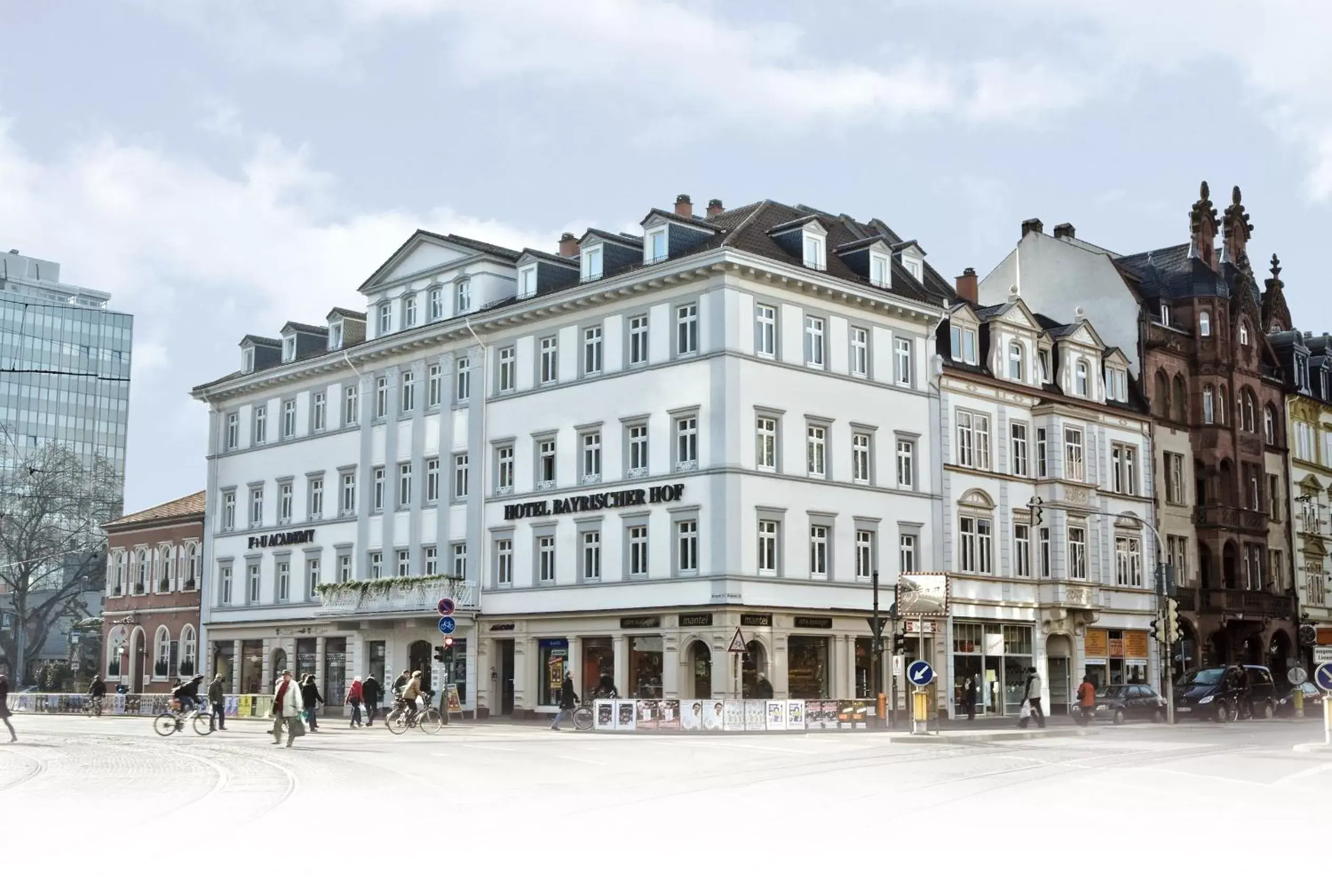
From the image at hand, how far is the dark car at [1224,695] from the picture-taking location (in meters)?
50.0

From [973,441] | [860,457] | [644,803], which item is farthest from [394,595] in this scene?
[644,803]

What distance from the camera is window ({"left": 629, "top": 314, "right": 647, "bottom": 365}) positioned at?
1905 inches

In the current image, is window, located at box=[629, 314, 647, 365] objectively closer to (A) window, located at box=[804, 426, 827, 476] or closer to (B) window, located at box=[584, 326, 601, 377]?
(B) window, located at box=[584, 326, 601, 377]

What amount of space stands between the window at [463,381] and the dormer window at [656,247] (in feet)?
28.5

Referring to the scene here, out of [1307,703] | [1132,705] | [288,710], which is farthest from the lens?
[1307,703]

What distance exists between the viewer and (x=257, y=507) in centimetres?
6372

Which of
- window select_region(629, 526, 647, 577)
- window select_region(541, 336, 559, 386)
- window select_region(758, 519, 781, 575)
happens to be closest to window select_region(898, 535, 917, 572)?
window select_region(758, 519, 781, 575)

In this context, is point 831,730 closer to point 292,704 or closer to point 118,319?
point 292,704

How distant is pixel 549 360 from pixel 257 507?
18.6 metres

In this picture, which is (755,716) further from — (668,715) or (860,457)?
(860,457)

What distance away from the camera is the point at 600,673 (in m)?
48.3

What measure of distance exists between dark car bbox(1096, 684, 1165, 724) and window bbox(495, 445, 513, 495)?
2113cm

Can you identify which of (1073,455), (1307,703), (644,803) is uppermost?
(1073,455)

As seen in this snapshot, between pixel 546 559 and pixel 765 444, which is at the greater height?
Result: pixel 765 444
